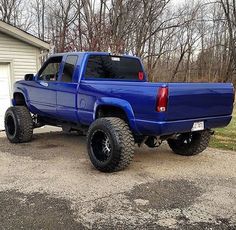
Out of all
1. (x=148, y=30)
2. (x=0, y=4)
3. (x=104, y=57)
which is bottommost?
(x=104, y=57)

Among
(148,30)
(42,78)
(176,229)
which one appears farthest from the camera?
(148,30)

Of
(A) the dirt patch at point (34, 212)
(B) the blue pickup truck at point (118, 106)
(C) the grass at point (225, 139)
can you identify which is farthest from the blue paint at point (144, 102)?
(C) the grass at point (225, 139)

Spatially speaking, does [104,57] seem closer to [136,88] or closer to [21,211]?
[136,88]

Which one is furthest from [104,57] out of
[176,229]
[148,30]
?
[148,30]

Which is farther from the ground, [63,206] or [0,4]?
[0,4]

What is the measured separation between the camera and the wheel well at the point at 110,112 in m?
6.10

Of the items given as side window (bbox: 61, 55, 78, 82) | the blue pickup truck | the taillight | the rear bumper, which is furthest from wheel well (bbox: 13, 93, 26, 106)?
the taillight

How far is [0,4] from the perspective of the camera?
111 ft

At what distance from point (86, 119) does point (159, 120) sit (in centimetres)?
186

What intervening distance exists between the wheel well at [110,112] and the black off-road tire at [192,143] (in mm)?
1546

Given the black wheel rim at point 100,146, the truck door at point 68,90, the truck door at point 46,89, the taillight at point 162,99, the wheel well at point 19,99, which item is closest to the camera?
the taillight at point 162,99

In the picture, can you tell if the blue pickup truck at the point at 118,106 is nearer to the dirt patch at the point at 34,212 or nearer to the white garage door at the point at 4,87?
the dirt patch at the point at 34,212

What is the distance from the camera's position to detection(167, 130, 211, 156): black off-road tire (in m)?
7.04

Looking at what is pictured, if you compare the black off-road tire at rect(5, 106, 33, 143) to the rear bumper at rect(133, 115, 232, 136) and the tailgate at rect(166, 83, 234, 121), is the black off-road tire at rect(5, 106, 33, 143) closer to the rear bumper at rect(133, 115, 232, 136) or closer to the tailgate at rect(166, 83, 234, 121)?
the rear bumper at rect(133, 115, 232, 136)
